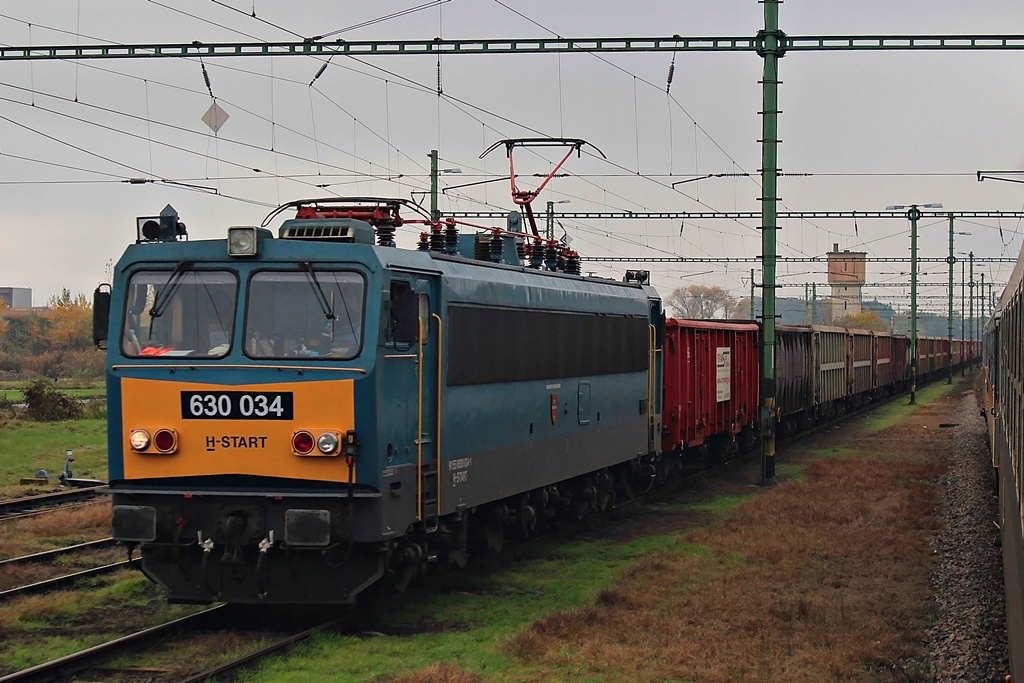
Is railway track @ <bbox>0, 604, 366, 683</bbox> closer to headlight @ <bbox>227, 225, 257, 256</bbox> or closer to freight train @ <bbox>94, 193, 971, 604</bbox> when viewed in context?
freight train @ <bbox>94, 193, 971, 604</bbox>

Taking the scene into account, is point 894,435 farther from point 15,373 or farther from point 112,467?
point 15,373

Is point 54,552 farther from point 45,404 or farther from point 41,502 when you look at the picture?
point 45,404

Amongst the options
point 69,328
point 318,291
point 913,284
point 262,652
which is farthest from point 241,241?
point 69,328

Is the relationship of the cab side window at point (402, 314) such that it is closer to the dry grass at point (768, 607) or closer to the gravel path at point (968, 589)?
the dry grass at point (768, 607)

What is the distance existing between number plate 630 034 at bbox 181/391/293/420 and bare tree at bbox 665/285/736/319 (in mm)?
101506

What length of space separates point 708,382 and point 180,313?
14728mm

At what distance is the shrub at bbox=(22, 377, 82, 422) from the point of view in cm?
3553

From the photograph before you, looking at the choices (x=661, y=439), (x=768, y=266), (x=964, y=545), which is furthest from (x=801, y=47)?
(x=964, y=545)

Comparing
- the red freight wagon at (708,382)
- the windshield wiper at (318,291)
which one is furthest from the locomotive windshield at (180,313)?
the red freight wagon at (708,382)

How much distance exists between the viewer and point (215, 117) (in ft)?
63.1

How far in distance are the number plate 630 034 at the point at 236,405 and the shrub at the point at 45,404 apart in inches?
1061

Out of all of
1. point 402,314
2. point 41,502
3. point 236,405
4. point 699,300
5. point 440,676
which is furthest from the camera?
point 699,300

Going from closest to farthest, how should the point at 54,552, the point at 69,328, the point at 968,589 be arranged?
the point at 968,589 → the point at 54,552 → the point at 69,328

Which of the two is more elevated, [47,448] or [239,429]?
[239,429]
